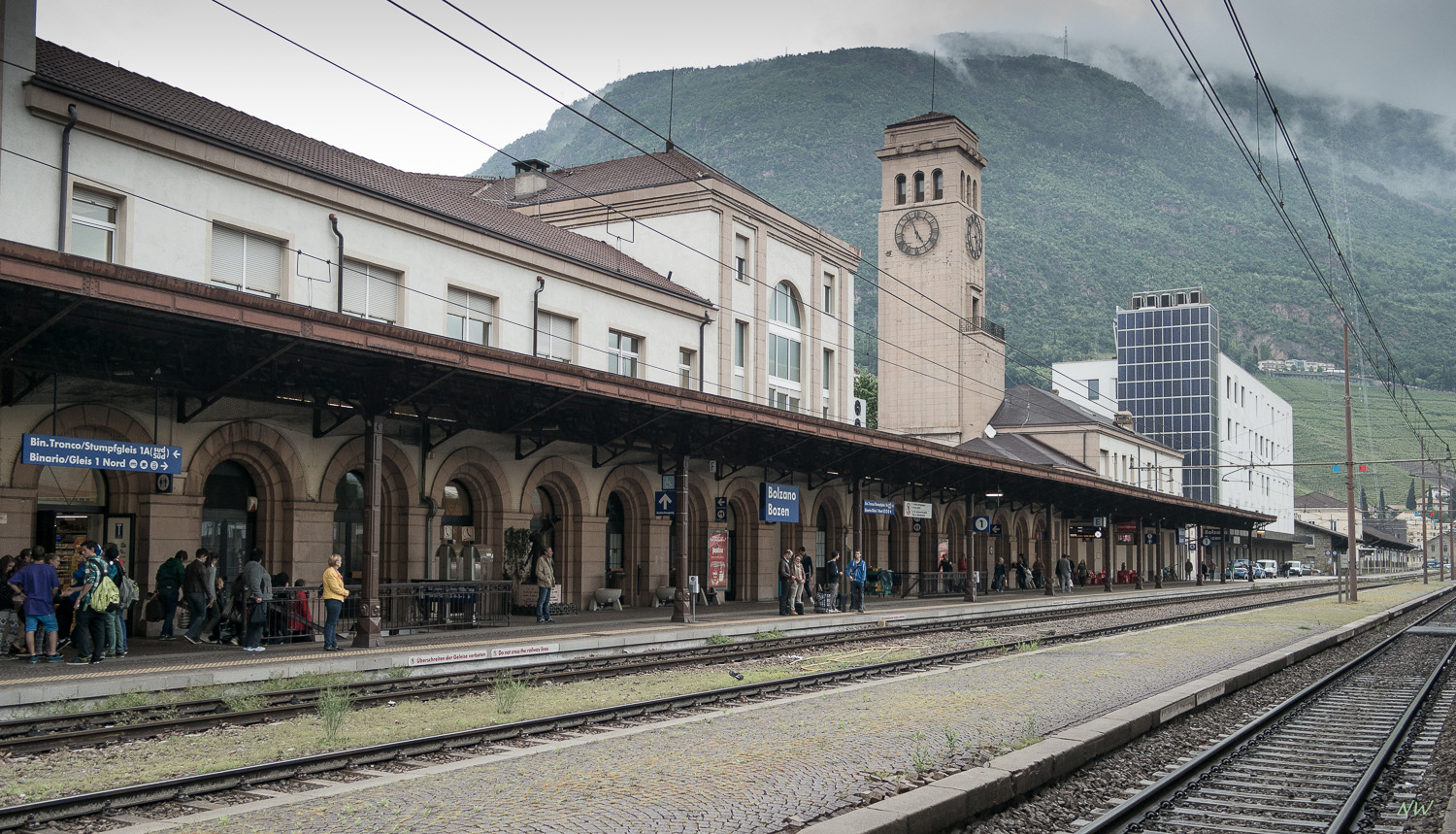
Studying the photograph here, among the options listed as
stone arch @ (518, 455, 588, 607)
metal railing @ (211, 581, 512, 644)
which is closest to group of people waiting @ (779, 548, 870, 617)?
stone arch @ (518, 455, 588, 607)

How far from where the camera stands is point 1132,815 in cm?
865

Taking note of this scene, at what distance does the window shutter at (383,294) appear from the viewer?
85.6ft

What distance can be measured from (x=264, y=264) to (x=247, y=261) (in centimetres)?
41

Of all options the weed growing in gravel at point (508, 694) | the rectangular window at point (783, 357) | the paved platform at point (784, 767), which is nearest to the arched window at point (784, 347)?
the rectangular window at point (783, 357)

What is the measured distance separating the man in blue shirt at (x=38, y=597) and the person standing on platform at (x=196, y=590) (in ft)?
9.17

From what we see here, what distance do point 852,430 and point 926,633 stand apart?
5.91m

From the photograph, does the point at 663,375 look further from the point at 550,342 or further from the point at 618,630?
the point at 618,630

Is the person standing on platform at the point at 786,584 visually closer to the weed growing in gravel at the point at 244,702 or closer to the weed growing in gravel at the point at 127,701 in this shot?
the weed growing in gravel at the point at 244,702

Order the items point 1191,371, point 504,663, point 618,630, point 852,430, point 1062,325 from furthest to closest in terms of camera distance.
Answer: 1. point 1062,325
2. point 1191,371
3. point 852,430
4. point 618,630
5. point 504,663

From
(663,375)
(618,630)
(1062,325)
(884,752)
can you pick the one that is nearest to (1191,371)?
(1062,325)

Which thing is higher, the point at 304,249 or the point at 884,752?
the point at 304,249

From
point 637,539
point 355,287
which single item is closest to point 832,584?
point 637,539

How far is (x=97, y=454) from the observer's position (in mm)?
16656

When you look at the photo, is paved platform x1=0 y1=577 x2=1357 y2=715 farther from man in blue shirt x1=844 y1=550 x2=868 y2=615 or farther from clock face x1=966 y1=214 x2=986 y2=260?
clock face x1=966 y1=214 x2=986 y2=260
